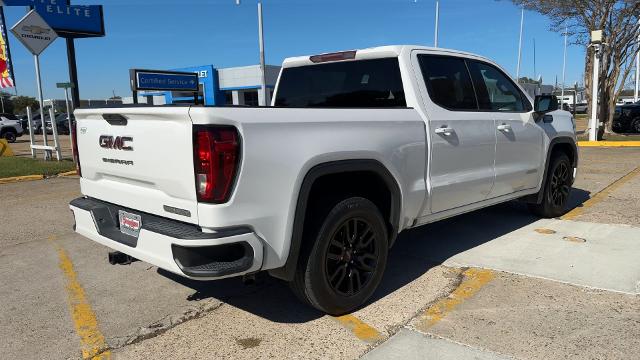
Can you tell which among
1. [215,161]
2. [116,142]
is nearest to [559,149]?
[215,161]

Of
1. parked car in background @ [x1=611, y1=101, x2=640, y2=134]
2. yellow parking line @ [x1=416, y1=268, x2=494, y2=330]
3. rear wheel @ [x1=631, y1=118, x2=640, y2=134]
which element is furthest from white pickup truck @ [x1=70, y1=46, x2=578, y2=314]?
rear wheel @ [x1=631, y1=118, x2=640, y2=134]

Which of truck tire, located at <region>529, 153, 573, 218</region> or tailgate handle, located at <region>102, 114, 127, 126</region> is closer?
tailgate handle, located at <region>102, 114, 127, 126</region>

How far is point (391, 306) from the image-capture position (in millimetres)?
3660

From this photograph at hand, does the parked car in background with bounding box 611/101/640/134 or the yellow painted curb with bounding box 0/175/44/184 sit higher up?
the parked car in background with bounding box 611/101/640/134

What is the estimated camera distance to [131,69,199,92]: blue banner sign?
707cm

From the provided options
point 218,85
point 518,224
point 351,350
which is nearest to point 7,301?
point 351,350

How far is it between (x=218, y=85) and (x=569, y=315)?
4111cm

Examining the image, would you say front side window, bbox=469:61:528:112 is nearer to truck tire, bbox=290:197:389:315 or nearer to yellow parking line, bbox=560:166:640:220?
yellow parking line, bbox=560:166:640:220

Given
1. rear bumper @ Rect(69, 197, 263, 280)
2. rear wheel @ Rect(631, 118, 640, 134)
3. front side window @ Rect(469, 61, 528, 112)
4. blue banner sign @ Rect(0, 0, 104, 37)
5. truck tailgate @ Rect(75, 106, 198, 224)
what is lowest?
rear wheel @ Rect(631, 118, 640, 134)

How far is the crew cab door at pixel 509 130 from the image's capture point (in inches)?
190

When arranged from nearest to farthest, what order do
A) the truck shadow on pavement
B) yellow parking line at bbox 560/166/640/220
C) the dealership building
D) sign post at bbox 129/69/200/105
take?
the truck shadow on pavement < yellow parking line at bbox 560/166/640/220 < sign post at bbox 129/69/200/105 < the dealership building

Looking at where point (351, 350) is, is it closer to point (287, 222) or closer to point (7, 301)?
point (287, 222)

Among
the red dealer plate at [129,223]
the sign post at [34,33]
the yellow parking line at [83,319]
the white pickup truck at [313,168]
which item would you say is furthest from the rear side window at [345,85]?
the sign post at [34,33]

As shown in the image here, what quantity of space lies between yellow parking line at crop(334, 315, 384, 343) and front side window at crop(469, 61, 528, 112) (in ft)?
8.06
